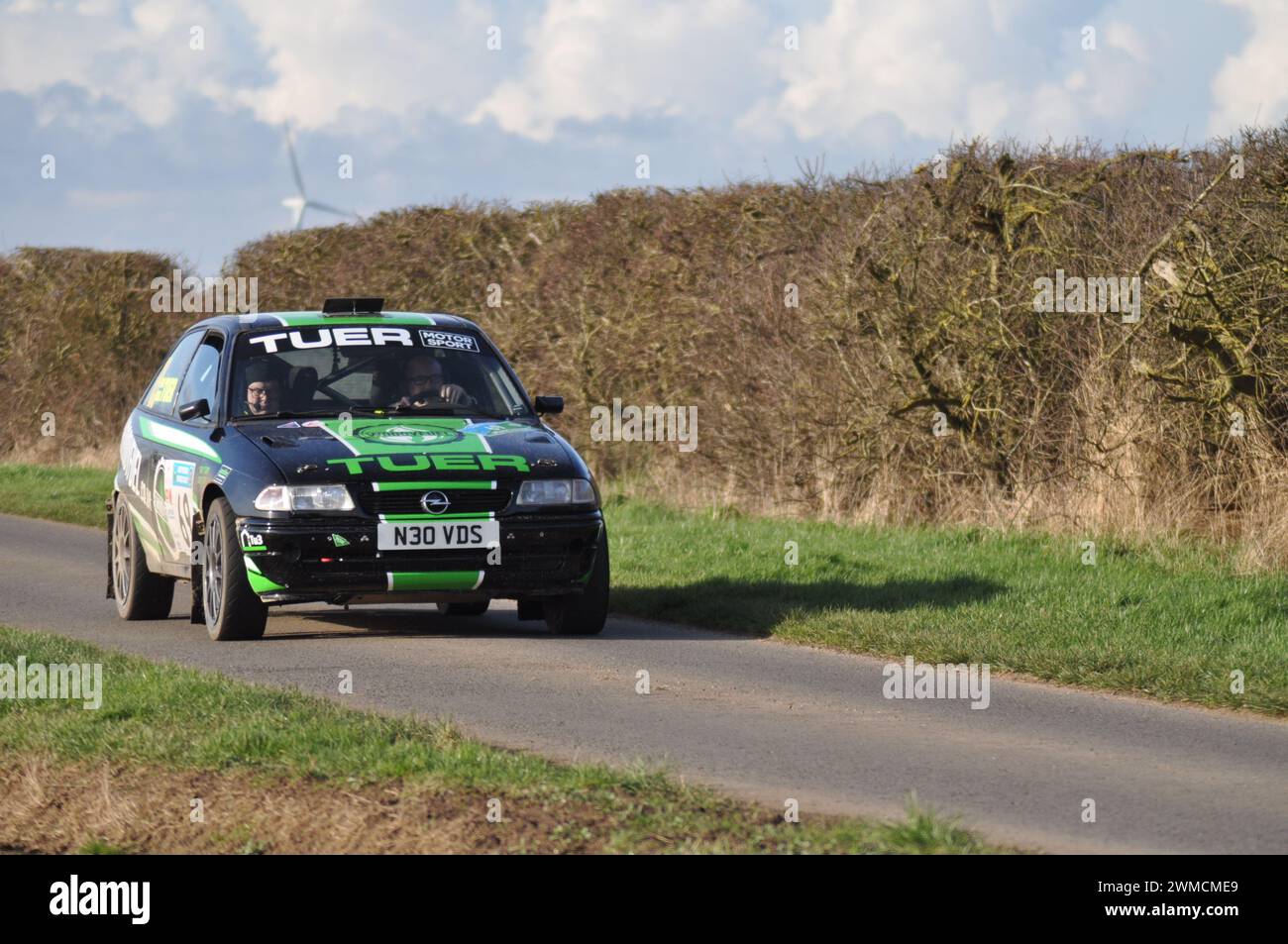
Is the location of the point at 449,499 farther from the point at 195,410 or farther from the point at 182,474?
the point at 195,410

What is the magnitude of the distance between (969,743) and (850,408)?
29.0 ft

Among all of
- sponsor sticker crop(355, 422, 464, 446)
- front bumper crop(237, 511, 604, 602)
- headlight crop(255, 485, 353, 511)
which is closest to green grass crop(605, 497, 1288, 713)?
front bumper crop(237, 511, 604, 602)

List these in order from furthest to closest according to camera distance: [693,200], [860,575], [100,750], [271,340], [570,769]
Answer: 1. [693,200]
2. [860,575]
3. [271,340]
4. [100,750]
5. [570,769]

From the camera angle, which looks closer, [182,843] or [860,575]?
[182,843]

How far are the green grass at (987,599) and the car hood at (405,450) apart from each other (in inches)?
75.5

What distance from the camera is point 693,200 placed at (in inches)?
773

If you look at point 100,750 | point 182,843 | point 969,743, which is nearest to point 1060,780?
point 969,743

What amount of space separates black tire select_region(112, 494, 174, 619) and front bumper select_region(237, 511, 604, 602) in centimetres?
211

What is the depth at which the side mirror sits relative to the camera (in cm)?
1209

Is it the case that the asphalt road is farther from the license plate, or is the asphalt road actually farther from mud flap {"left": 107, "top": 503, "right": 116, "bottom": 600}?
the license plate

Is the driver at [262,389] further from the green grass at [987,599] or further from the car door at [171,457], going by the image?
the green grass at [987,599]

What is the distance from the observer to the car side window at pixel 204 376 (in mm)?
12234

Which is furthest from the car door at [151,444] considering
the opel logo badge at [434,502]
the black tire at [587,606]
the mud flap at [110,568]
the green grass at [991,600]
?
the green grass at [991,600]

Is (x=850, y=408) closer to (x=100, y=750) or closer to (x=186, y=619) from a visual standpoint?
(x=186, y=619)
